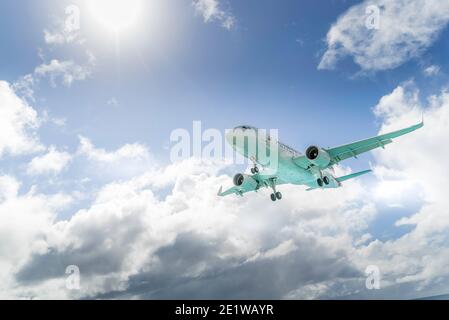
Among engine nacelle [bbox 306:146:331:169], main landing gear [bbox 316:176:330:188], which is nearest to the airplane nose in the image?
engine nacelle [bbox 306:146:331:169]

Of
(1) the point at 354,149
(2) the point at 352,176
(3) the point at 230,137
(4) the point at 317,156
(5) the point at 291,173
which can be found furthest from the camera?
(2) the point at 352,176

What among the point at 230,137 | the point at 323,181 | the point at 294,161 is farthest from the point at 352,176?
the point at 230,137

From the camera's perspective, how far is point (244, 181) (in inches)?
1746

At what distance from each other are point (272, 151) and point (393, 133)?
12.4m

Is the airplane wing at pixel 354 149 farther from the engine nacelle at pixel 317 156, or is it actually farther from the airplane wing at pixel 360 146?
the engine nacelle at pixel 317 156

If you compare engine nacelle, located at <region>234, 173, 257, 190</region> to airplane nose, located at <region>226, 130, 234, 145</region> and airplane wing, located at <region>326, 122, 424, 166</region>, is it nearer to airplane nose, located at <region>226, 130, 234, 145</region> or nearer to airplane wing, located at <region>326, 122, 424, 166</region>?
airplane nose, located at <region>226, 130, 234, 145</region>

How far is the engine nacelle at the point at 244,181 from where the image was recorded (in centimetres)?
4412

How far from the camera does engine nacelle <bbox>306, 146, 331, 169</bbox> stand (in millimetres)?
38047

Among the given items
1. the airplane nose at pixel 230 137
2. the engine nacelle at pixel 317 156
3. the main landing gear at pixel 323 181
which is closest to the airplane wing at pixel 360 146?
the engine nacelle at pixel 317 156

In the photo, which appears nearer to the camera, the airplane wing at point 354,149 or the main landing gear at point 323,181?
the airplane wing at point 354,149

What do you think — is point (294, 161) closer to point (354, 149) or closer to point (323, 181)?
point (323, 181)

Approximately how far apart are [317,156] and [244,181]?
33.7 feet
